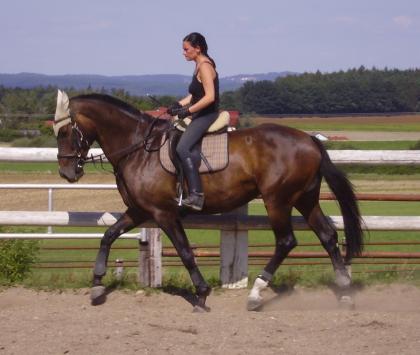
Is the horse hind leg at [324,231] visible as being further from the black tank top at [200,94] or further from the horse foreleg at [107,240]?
the horse foreleg at [107,240]

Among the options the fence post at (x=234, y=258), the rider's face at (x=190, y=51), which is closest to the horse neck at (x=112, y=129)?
the rider's face at (x=190, y=51)

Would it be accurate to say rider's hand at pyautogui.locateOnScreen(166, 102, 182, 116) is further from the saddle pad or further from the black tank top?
the saddle pad

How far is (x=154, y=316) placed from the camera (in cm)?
716

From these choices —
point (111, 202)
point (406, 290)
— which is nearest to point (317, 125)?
point (111, 202)

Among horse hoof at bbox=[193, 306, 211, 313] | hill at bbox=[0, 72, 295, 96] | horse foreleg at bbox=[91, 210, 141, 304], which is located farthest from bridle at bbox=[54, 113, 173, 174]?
hill at bbox=[0, 72, 295, 96]

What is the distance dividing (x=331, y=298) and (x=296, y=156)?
146cm

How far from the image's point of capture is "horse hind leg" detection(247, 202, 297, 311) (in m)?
7.59

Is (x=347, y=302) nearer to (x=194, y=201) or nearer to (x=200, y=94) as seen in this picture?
(x=194, y=201)

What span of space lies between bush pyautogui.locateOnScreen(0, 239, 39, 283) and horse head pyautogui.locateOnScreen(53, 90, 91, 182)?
4.44 feet

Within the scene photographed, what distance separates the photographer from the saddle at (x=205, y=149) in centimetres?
751

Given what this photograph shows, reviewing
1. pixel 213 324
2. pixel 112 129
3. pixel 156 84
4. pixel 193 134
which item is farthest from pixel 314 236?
pixel 156 84

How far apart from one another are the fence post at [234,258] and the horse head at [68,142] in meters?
1.56

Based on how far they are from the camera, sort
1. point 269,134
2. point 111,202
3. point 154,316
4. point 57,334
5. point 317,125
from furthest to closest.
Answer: point 317,125, point 111,202, point 269,134, point 154,316, point 57,334

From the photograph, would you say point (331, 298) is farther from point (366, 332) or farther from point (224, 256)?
point (366, 332)
